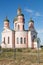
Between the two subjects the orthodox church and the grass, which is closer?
the grass

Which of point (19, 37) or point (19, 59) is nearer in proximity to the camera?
point (19, 59)

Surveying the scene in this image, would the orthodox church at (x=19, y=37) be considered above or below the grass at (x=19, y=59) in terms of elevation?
above

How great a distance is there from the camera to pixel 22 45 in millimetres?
57000

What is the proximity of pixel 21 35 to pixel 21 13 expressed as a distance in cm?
666

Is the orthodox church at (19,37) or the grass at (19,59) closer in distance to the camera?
the grass at (19,59)

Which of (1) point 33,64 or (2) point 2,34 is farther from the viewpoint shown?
(2) point 2,34

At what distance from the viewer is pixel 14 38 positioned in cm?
5809

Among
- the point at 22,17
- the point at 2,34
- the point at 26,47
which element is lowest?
the point at 26,47

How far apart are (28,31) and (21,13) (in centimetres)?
568

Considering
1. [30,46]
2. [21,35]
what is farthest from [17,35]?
[30,46]

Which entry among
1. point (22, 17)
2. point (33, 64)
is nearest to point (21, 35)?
point (22, 17)

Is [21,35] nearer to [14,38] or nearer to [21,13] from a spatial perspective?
[14,38]

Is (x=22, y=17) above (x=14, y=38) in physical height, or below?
above

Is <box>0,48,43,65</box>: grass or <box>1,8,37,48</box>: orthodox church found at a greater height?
<box>1,8,37,48</box>: orthodox church
